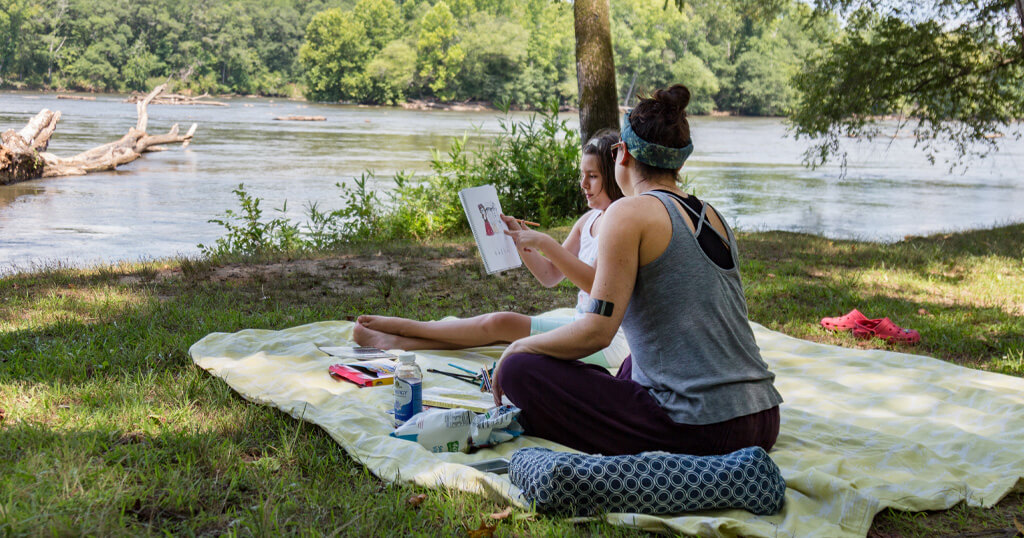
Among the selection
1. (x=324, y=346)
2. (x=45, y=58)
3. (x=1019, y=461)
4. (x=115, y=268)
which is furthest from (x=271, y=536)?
(x=45, y=58)

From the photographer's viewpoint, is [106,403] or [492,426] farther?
[106,403]

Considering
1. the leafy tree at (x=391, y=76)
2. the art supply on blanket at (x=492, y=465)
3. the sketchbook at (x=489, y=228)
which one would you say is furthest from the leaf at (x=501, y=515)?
the leafy tree at (x=391, y=76)

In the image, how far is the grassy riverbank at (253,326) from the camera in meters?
2.41

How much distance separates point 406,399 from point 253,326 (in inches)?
79.5

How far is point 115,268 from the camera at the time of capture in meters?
6.74

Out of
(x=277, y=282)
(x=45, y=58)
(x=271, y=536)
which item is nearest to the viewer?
(x=271, y=536)

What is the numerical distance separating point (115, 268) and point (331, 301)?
2350 millimetres

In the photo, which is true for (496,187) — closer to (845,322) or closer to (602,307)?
(845,322)

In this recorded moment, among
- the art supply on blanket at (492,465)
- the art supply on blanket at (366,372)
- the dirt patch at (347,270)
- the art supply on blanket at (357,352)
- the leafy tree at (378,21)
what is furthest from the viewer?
the leafy tree at (378,21)

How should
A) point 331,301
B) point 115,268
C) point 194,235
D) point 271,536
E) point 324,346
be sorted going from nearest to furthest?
point 271,536 → point 324,346 → point 331,301 → point 115,268 → point 194,235

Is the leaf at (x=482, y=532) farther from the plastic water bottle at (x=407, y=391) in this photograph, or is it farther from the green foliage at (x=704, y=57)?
the green foliage at (x=704, y=57)

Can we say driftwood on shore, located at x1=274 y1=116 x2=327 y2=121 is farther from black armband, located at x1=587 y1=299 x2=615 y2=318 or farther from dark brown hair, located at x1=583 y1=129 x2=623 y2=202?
black armband, located at x1=587 y1=299 x2=615 y2=318

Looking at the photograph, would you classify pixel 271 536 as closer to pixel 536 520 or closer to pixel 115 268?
pixel 536 520

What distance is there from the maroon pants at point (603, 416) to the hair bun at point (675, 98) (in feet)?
3.16
